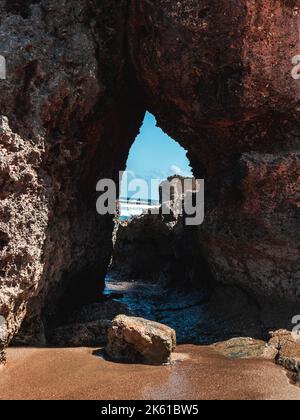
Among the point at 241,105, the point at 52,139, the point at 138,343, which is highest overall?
the point at 241,105

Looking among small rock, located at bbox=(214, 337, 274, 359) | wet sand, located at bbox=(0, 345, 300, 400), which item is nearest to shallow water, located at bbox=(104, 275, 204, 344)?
small rock, located at bbox=(214, 337, 274, 359)

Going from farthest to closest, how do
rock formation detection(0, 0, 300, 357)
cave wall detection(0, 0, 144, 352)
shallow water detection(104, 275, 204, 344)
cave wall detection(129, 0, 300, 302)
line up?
shallow water detection(104, 275, 204, 344)
cave wall detection(129, 0, 300, 302)
rock formation detection(0, 0, 300, 357)
cave wall detection(0, 0, 144, 352)

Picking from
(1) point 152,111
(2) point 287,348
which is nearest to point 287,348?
(2) point 287,348

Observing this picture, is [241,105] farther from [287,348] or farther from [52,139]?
[287,348]

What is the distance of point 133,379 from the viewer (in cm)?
388

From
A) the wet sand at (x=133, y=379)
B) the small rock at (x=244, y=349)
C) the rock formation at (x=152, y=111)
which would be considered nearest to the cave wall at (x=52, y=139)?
the rock formation at (x=152, y=111)

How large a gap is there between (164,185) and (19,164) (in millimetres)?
9295

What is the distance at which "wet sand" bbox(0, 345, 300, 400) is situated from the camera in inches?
139

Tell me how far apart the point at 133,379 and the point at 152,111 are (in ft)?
15.0

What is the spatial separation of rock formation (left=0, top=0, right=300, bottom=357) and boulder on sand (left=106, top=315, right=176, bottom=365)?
1.10 meters
